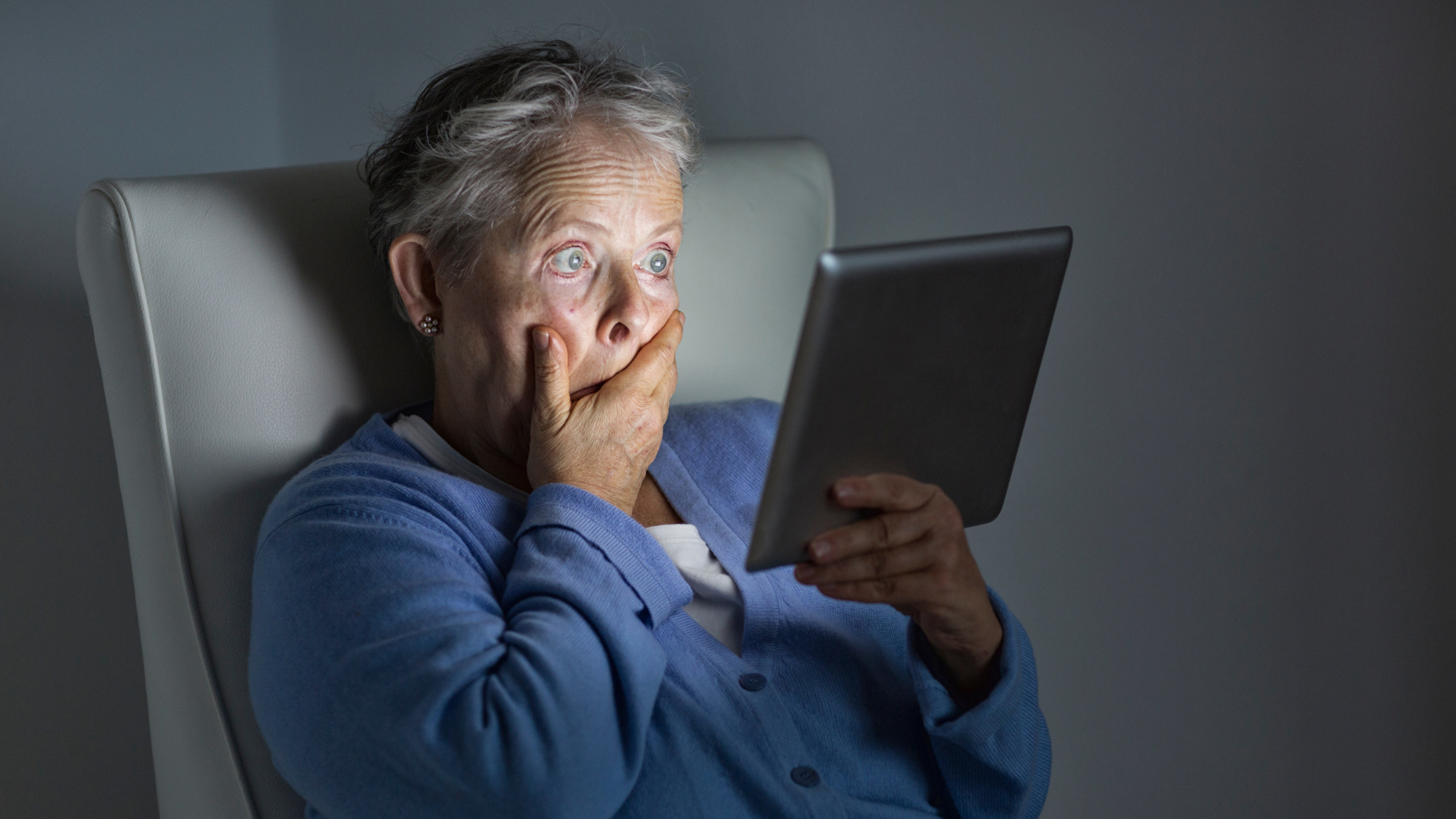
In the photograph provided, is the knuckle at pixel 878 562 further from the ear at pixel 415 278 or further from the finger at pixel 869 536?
the ear at pixel 415 278

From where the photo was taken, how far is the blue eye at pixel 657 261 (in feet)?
3.71

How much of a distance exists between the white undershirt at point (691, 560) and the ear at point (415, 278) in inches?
5.0

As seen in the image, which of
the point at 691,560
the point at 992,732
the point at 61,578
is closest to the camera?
the point at 992,732

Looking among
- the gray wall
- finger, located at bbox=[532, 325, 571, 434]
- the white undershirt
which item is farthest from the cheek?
the gray wall

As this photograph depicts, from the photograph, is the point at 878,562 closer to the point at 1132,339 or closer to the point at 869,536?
the point at 869,536

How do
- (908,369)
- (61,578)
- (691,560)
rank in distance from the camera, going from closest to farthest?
(908,369) < (691,560) < (61,578)

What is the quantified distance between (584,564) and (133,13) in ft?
3.63

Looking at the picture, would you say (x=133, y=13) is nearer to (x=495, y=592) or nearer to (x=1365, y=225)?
(x=495, y=592)

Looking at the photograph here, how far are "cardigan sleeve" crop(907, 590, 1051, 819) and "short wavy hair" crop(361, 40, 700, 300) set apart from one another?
1.96 ft

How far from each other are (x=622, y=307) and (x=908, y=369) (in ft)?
1.19

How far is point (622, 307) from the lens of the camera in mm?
1080

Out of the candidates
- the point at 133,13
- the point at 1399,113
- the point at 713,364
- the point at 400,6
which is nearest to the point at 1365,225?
the point at 1399,113

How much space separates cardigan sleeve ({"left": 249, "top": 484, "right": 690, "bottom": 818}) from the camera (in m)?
0.82

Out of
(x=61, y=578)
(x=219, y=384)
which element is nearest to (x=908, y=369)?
(x=219, y=384)
